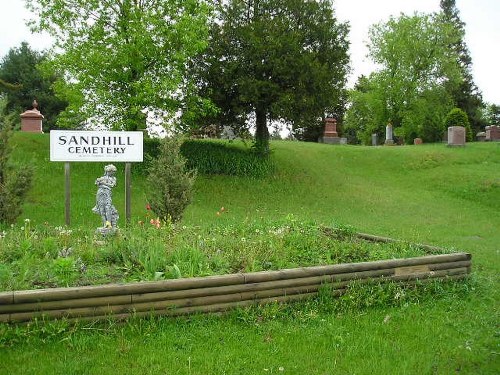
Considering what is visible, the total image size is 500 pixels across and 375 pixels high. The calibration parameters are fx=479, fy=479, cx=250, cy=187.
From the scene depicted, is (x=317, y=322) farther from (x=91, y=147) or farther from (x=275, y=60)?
(x=275, y=60)

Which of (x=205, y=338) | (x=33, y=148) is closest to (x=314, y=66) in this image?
(x=33, y=148)

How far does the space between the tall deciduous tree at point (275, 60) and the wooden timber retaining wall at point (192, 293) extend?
13053 mm

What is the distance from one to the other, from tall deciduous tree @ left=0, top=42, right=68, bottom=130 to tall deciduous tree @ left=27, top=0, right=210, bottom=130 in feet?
88.1

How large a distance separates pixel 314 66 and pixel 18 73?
36439 millimetres

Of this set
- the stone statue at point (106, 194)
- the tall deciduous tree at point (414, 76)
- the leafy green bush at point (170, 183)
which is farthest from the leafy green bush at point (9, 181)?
the tall deciduous tree at point (414, 76)

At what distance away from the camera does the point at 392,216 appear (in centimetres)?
1545

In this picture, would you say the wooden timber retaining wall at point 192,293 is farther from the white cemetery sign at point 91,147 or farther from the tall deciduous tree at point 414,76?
the tall deciduous tree at point 414,76

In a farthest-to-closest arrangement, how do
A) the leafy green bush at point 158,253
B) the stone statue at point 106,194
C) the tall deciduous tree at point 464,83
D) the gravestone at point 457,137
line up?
1. the tall deciduous tree at point 464,83
2. the gravestone at point 457,137
3. the stone statue at point 106,194
4. the leafy green bush at point 158,253

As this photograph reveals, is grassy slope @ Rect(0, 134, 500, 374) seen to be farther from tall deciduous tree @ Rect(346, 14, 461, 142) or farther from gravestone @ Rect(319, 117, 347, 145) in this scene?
tall deciduous tree @ Rect(346, 14, 461, 142)

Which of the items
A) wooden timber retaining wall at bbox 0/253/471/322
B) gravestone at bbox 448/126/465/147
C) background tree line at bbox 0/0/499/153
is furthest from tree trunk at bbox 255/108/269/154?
wooden timber retaining wall at bbox 0/253/471/322

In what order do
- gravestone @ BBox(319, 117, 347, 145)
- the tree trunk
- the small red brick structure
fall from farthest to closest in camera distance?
gravestone @ BBox(319, 117, 347, 145), the small red brick structure, the tree trunk

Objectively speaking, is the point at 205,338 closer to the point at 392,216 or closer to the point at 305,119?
the point at 392,216

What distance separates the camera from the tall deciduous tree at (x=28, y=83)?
43156 millimetres

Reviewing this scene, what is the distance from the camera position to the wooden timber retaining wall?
4.17 m
